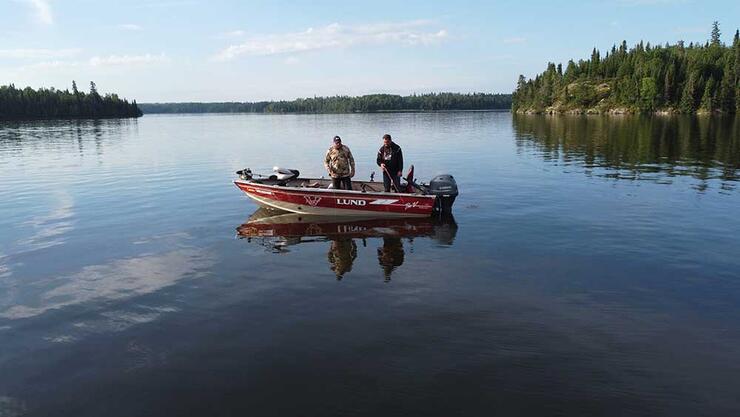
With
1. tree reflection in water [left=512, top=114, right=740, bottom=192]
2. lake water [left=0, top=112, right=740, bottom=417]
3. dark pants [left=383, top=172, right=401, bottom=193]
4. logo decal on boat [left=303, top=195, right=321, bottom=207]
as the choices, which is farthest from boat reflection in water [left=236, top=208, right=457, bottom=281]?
tree reflection in water [left=512, top=114, right=740, bottom=192]

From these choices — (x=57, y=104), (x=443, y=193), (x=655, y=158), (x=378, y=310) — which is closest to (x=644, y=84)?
(x=655, y=158)

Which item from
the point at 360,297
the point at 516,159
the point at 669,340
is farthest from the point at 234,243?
the point at 516,159

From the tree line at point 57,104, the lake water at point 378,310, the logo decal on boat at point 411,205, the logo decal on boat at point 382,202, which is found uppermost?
the tree line at point 57,104

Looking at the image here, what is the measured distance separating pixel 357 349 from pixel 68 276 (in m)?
9.00

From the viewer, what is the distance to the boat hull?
59.9 ft

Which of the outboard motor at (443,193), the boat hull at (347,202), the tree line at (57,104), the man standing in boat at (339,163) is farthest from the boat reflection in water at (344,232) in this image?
the tree line at (57,104)

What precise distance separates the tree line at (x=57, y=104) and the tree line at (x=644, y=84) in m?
163

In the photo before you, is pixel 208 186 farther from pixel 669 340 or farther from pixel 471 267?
pixel 669 340

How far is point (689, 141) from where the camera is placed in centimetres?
5000

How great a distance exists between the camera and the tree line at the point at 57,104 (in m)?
157

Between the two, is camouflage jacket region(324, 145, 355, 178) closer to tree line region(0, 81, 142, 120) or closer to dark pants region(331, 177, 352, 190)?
dark pants region(331, 177, 352, 190)

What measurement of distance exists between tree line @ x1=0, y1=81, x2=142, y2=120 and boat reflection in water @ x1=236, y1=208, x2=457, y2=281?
588 ft

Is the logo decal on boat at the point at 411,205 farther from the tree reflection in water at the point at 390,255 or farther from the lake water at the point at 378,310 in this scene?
the tree reflection in water at the point at 390,255

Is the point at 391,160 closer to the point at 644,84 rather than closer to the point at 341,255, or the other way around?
the point at 341,255
